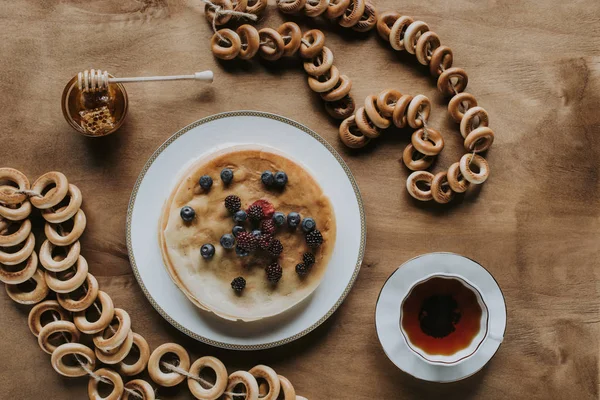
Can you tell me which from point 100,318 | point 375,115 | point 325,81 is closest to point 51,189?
point 100,318

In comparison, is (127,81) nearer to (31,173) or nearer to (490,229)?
(31,173)

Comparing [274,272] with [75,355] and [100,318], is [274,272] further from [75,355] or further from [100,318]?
[75,355]

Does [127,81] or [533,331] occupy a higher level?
[127,81]

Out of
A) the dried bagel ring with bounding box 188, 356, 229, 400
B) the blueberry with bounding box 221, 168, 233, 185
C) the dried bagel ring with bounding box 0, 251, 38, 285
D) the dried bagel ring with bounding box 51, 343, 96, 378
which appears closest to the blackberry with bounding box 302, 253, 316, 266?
the blueberry with bounding box 221, 168, 233, 185

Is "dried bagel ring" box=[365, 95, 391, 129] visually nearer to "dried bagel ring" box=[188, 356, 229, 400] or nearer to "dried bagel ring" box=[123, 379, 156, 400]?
"dried bagel ring" box=[188, 356, 229, 400]

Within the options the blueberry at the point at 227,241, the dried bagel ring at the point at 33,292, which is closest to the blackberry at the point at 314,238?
the blueberry at the point at 227,241

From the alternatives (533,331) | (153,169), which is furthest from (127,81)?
(533,331)
